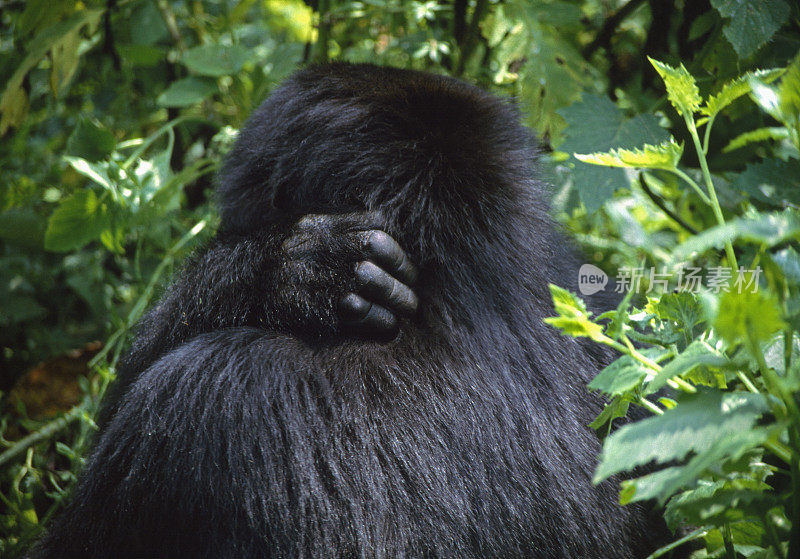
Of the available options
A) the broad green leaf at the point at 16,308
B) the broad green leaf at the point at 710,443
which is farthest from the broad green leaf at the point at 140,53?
the broad green leaf at the point at 710,443

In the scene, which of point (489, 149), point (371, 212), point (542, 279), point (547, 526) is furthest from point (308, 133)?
point (547, 526)

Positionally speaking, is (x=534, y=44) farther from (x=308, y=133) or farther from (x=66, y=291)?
(x=66, y=291)

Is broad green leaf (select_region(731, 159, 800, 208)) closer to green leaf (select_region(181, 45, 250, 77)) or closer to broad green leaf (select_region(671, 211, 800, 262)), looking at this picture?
broad green leaf (select_region(671, 211, 800, 262))

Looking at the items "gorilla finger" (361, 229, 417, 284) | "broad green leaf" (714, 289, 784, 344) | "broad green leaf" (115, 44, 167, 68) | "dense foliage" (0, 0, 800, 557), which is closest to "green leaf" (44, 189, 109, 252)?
"dense foliage" (0, 0, 800, 557)

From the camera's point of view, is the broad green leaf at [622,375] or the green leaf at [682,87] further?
the green leaf at [682,87]

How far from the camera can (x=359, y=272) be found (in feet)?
4.19

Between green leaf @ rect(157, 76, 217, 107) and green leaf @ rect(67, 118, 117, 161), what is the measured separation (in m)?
0.28

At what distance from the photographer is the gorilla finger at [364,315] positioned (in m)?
1.27

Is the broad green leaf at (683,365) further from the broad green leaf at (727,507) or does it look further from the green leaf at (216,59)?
the green leaf at (216,59)

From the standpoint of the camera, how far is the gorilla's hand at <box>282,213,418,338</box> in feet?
4.18

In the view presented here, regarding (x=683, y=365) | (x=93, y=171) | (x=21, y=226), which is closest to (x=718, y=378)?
(x=683, y=365)

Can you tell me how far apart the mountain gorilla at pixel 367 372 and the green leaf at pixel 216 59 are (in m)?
0.97

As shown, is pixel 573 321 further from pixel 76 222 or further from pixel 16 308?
pixel 16 308

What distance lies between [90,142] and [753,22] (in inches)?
74.6
